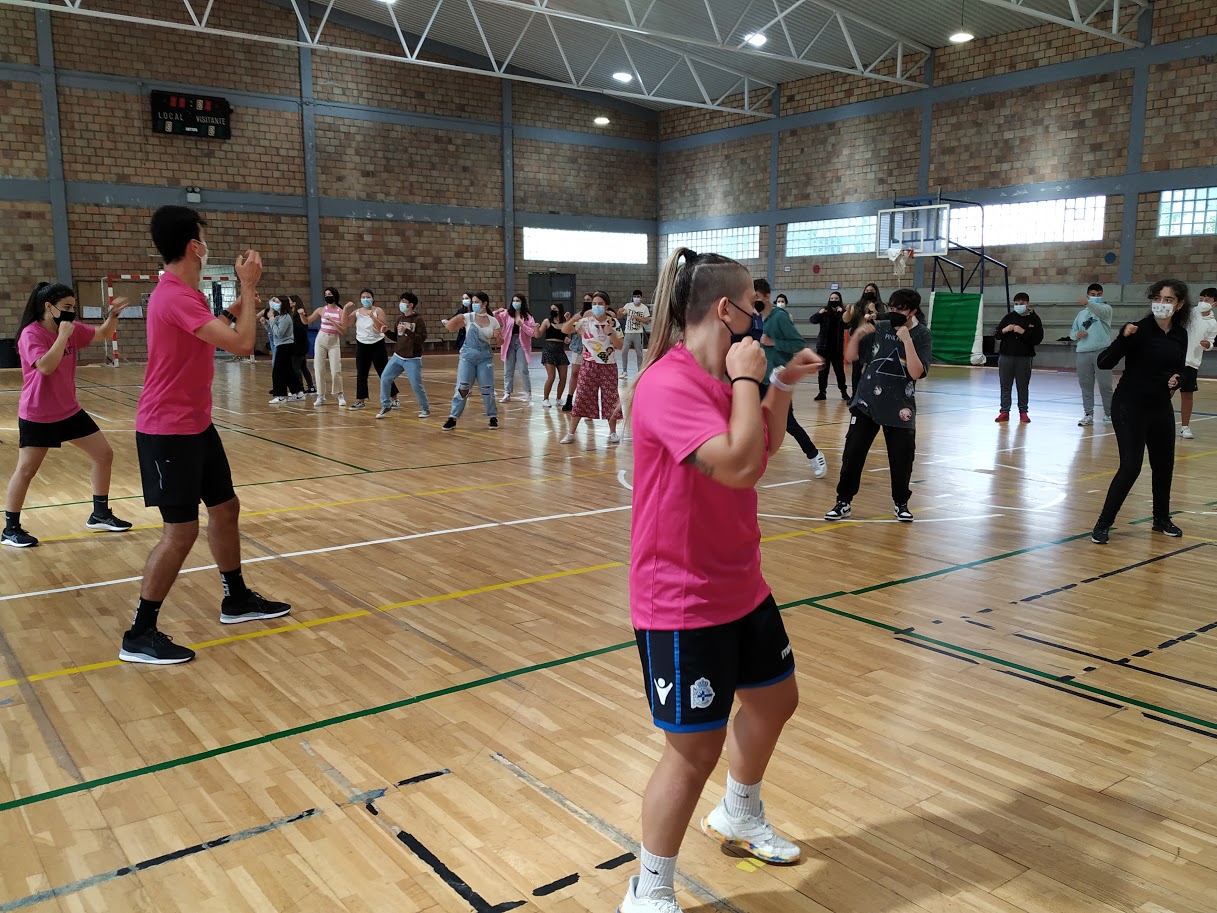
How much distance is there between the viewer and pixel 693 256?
7.33ft

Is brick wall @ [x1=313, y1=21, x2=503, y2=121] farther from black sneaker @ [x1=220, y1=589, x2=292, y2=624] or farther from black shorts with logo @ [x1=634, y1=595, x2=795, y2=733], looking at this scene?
black shorts with logo @ [x1=634, y1=595, x2=795, y2=733]

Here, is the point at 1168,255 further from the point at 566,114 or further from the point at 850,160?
the point at 566,114

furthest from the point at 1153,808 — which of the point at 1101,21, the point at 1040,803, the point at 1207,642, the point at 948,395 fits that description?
the point at 1101,21

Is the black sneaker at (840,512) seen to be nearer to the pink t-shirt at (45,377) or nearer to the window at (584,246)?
the pink t-shirt at (45,377)

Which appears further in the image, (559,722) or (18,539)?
(18,539)

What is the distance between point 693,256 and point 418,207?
25.7m

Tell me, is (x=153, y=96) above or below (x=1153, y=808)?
above

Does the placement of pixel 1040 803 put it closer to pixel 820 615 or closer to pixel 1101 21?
pixel 820 615

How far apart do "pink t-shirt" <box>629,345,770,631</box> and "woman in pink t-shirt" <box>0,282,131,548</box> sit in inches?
190

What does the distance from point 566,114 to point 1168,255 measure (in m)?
17.0

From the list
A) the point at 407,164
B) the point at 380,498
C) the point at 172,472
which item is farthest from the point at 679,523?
the point at 407,164

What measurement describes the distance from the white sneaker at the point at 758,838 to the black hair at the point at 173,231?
3162 mm

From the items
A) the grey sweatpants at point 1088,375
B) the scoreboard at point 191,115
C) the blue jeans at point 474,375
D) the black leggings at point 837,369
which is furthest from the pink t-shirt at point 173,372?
the scoreboard at point 191,115

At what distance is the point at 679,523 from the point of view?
212 centimetres
